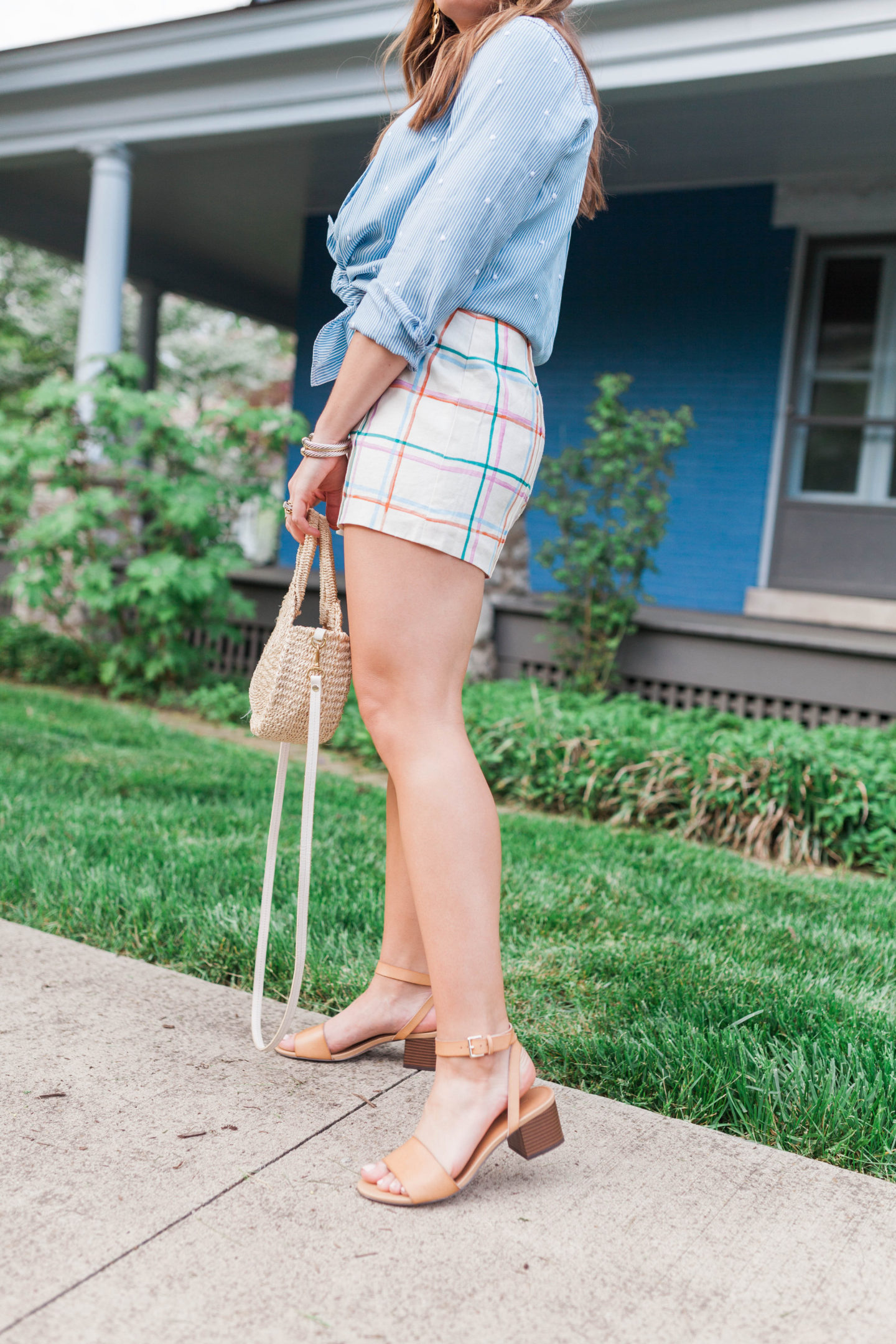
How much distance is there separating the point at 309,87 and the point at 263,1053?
5.85 metres

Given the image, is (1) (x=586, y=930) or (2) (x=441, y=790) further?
(1) (x=586, y=930)

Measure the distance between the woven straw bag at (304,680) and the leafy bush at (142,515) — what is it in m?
4.25

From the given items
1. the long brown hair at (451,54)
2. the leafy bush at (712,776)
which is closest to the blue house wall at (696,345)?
the leafy bush at (712,776)

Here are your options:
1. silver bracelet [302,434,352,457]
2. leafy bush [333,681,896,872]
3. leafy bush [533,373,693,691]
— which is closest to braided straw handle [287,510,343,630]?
silver bracelet [302,434,352,457]

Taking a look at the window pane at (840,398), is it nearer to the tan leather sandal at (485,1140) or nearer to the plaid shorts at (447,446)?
the plaid shorts at (447,446)

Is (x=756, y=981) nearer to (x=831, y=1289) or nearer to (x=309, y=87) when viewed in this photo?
(x=831, y=1289)

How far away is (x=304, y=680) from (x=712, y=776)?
2.76 meters

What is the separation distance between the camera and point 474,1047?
4.71 ft

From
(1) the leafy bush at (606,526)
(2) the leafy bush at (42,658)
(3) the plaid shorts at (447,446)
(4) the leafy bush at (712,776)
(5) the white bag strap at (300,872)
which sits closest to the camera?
(3) the plaid shorts at (447,446)

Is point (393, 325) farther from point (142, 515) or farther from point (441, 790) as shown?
point (142, 515)

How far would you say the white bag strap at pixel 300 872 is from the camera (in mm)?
1596

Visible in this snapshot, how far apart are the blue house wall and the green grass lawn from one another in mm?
3600

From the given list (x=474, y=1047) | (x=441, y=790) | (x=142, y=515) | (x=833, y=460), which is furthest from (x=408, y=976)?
(x=833, y=460)

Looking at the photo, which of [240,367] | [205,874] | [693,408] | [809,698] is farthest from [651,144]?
[240,367]
